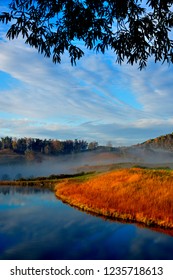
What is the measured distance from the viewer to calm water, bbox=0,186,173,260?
19.0m

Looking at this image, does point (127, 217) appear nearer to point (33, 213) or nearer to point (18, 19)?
point (33, 213)

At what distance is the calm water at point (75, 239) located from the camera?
1898cm

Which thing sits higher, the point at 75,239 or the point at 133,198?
the point at 133,198

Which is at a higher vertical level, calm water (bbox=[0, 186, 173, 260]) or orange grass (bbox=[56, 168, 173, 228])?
orange grass (bbox=[56, 168, 173, 228])

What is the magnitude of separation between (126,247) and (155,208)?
10.3 meters

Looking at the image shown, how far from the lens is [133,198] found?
1385 inches

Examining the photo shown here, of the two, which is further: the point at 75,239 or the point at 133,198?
the point at 133,198

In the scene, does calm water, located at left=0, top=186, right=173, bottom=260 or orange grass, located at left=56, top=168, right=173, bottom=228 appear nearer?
calm water, located at left=0, top=186, right=173, bottom=260

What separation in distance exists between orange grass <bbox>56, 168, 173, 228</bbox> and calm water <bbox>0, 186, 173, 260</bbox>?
2040 millimetres

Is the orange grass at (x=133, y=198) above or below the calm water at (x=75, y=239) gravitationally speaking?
above

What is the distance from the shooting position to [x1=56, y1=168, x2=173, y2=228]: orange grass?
2866 centimetres

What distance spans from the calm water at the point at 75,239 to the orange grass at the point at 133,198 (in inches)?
80.3

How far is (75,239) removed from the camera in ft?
74.1

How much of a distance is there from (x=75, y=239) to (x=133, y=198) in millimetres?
13837
